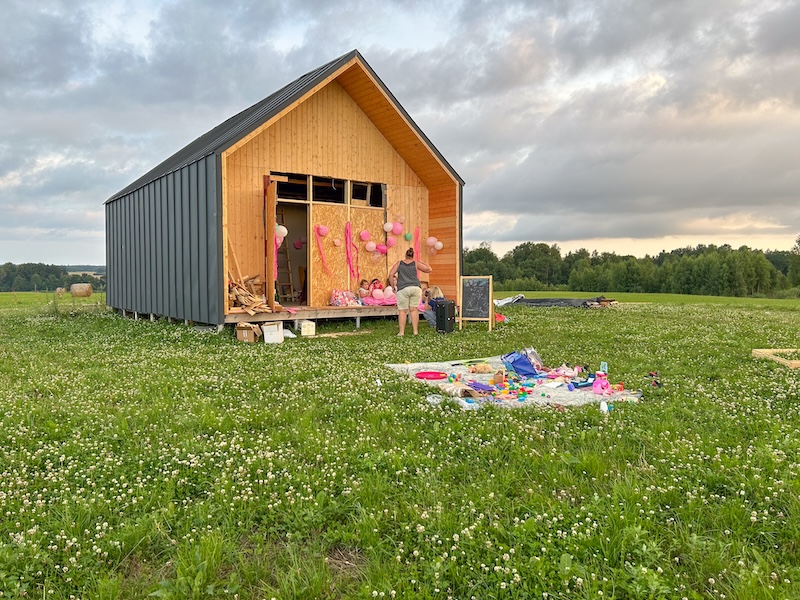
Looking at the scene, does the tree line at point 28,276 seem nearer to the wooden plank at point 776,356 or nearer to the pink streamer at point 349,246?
the pink streamer at point 349,246

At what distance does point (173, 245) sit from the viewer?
14.9m

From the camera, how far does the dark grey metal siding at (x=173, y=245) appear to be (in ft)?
41.4

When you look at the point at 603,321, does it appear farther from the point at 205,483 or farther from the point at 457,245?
the point at 205,483

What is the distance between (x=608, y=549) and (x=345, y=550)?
4.81ft

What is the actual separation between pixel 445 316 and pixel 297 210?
8.03 meters

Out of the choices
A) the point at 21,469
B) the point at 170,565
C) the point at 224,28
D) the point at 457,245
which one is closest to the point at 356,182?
the point at 457,245

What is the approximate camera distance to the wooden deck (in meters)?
12.9

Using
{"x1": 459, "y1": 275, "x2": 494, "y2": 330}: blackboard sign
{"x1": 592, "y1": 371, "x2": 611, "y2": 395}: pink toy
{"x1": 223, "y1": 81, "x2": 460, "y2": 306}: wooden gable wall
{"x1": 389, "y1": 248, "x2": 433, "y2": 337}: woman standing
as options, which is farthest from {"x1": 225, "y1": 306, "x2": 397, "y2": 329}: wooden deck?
{"x1": 592, "y1": 371, "x2": 611, "y2": 395}: pink toy

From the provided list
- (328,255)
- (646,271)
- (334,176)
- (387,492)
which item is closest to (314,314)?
(328,255)

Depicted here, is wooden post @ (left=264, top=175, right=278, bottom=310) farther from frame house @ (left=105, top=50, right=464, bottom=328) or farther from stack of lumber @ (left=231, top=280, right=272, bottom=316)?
stack of lumber @ (left=231, top=280, right=272, bottom=316)

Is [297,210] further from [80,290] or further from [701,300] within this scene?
[701,300]

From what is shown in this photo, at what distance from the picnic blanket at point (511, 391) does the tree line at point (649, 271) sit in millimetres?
60410

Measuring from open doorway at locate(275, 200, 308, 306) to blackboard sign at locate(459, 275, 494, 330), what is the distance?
213 inches

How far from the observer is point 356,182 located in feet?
53.4
